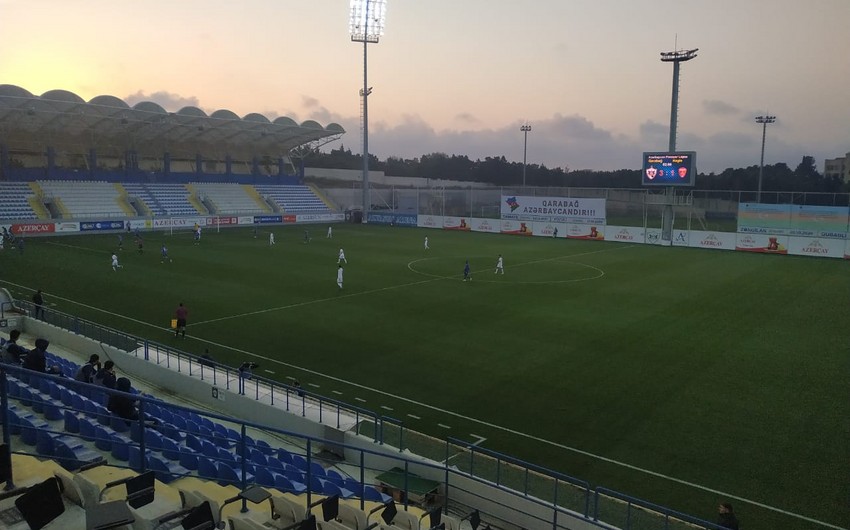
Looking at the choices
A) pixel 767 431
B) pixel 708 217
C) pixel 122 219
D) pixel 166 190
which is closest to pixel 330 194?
pixel 166 190

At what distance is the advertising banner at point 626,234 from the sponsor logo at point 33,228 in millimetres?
47580

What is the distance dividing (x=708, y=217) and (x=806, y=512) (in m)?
51.8

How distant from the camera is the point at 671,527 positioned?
30.9ft

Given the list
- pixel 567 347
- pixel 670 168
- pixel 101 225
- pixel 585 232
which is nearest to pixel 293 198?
pixel 101 225

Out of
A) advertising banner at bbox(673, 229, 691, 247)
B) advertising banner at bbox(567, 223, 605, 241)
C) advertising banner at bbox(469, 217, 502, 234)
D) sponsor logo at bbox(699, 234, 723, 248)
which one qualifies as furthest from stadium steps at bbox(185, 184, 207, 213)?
sponsor logo at bbox(699, 234, 723, 248)

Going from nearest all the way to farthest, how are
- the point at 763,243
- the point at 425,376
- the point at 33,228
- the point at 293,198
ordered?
the point at 425,376
the point at 763,243
the point at 33,228
the point at 293,198

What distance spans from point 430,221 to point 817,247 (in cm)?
3651

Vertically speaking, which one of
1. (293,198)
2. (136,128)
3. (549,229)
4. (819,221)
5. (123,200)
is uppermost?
(136,128)

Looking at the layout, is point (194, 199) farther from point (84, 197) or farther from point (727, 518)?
point (727, 518)

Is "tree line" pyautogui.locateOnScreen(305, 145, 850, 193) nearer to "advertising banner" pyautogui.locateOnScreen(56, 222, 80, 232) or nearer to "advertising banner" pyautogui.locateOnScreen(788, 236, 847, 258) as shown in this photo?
"advertising banner" pyautogui.locateOnScreen(788, 236, 847, 258)

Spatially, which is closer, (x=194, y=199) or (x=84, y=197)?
(x=84, y=197)

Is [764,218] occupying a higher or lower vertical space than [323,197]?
lower

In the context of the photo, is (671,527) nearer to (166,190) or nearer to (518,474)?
(518,474)

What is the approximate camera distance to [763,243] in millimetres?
49250
